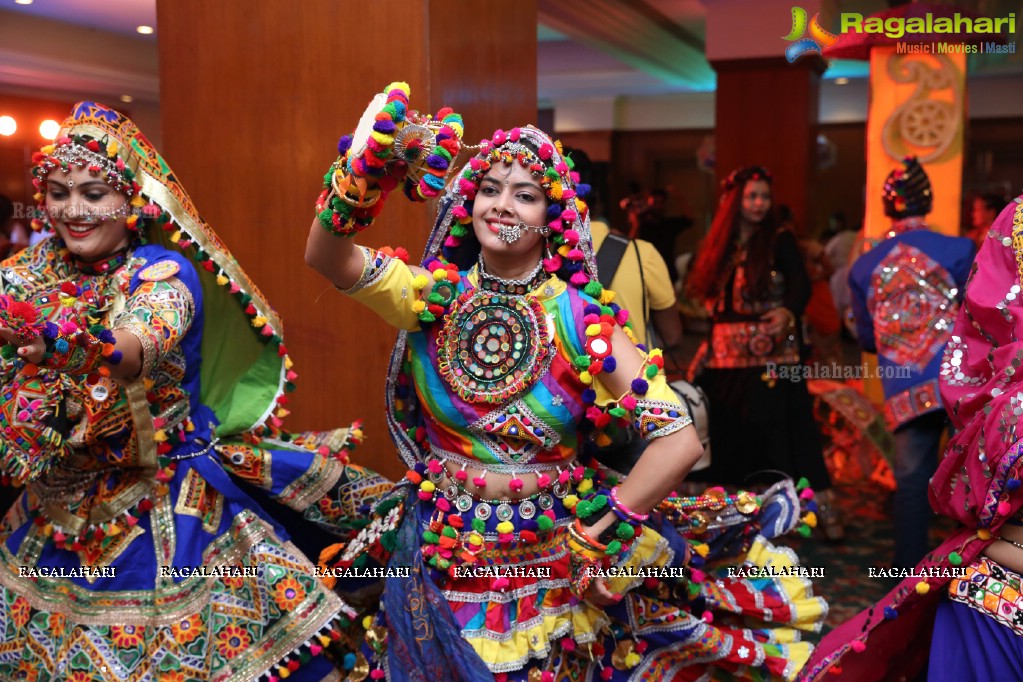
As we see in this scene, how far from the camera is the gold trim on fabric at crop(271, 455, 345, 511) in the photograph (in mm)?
3102

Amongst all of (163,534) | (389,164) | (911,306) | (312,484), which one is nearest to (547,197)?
(389,164)

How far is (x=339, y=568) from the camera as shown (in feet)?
9.53

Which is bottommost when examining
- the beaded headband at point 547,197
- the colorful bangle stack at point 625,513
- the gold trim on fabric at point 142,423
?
the colorful bangle stack at point 625,513

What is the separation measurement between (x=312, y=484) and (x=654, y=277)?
1.47 m

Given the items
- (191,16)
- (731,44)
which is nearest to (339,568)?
(191,16)

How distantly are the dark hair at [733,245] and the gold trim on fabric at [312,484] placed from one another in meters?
2.48

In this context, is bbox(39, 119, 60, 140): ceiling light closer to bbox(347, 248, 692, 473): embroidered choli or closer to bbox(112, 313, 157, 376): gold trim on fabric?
bbox(112, 313, 157, 376): gold trim on fabric

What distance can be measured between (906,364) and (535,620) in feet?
7.74

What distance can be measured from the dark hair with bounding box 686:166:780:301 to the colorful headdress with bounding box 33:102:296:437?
98.7 inches

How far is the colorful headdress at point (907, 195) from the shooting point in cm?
441

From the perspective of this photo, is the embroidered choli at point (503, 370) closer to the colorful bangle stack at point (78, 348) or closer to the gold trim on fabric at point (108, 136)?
the colorful bangle stack at point (78, 348)

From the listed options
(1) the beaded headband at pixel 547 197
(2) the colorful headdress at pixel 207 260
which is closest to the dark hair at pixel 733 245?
(1) the beaded headband at pixel 547 197

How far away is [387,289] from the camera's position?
2570 mm

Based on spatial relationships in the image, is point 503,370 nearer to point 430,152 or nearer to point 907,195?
point 430,152
